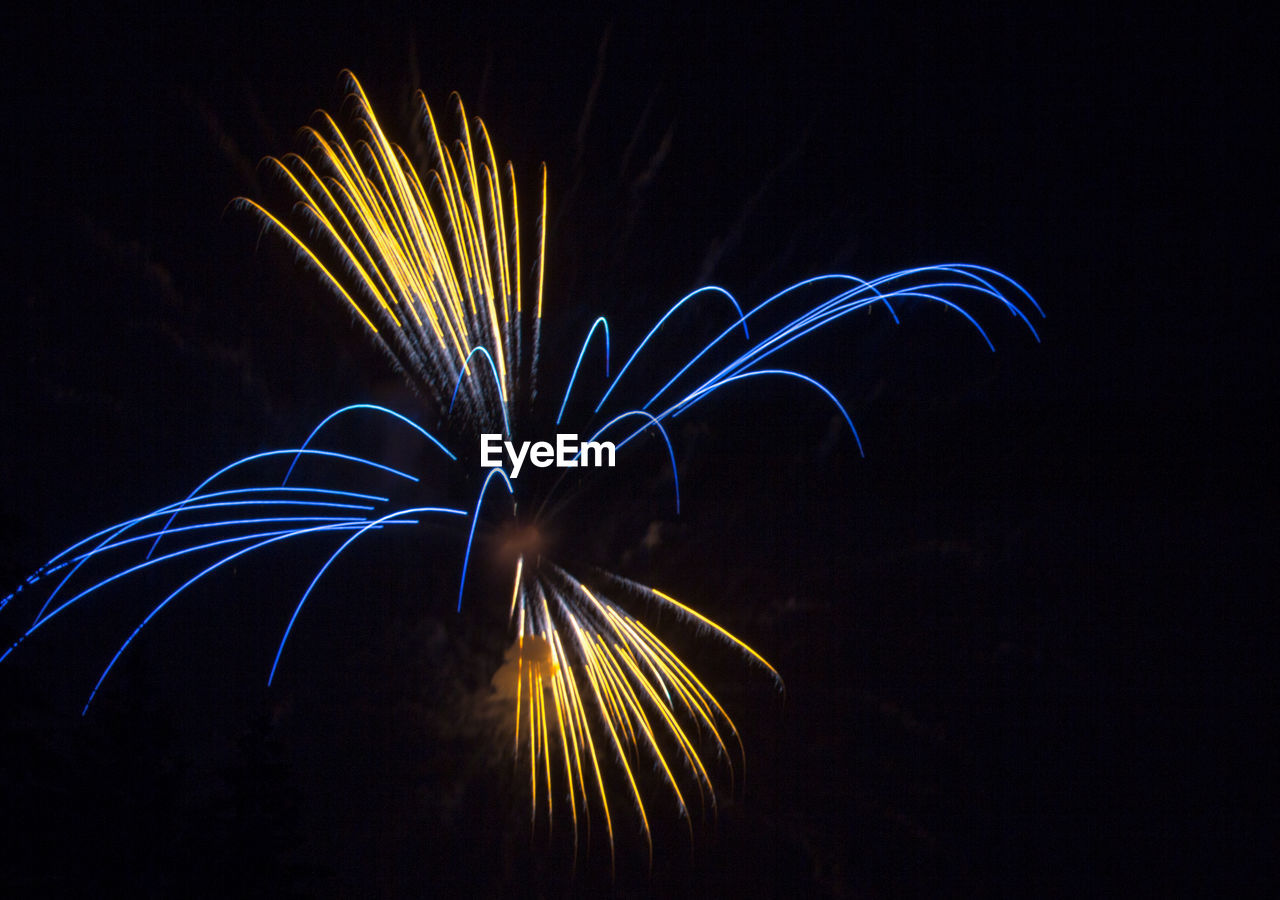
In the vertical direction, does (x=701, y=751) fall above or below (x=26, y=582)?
below

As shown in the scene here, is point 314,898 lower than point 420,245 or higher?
lower

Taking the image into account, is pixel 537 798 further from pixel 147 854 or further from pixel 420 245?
pixel 420 245

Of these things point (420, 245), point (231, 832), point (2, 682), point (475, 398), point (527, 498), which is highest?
point (420, 245)

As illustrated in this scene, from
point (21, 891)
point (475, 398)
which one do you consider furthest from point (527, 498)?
point (21, 891)

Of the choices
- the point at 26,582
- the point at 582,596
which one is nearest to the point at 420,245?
the point at 582,596

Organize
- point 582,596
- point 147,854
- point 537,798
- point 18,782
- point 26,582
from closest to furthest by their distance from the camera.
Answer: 1. point 26,582
2. point 18,782
3. point 147,854
4. point 582,596
5. point 537,798

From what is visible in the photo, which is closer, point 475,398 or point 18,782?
point 18,782

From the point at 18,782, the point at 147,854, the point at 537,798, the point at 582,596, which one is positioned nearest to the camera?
the point at 18,782

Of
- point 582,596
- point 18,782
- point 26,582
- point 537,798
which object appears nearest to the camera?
point 26,582

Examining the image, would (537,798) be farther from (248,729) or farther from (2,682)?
(2,682)
